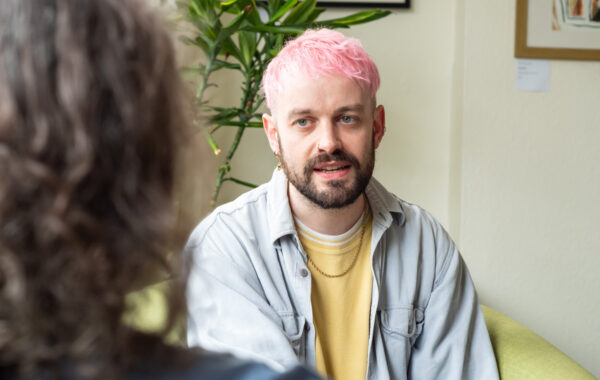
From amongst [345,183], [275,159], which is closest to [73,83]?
[345,183]

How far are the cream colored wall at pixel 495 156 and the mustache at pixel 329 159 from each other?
0.81 m

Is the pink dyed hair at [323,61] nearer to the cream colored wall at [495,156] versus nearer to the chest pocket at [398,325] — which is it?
the chest pocket at [398,325]

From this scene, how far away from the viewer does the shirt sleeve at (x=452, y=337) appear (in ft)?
4.62

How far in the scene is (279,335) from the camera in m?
1.21

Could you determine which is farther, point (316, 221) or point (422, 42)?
point (422, 42)

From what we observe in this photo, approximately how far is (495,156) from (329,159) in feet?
3.23

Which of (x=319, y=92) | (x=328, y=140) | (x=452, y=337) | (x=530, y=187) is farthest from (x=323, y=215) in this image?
(x=530, y=187)

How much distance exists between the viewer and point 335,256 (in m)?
1.40

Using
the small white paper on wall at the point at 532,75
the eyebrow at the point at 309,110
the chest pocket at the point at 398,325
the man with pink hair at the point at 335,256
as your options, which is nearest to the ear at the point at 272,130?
the man with pink hair at the point at 335,256

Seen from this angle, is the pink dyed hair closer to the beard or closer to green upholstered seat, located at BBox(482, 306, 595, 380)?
the beard

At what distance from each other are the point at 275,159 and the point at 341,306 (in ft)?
3.00

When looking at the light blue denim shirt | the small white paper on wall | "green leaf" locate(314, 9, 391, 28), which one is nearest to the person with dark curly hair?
the light blue denim shirt

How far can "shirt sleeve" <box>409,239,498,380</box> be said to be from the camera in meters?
1.41

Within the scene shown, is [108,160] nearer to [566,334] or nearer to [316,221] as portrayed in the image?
[316,221]
